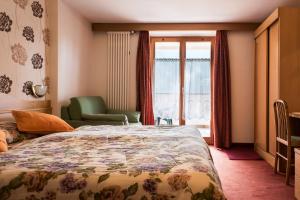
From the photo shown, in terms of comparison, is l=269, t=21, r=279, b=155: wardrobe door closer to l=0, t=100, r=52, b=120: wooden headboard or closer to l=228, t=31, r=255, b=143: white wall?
l=228, t=31, r=255, b=143: white wall

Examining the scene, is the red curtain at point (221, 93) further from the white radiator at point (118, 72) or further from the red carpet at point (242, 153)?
the white radiator at point (118, 72)

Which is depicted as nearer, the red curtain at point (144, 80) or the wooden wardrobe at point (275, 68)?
the wooden wardrobe at point (275, 68)

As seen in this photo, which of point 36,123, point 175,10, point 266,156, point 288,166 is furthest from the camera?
point 175,10

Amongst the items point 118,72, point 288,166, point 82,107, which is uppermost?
point 118,72

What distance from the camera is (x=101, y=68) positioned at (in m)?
5.60

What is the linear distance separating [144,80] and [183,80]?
768mm

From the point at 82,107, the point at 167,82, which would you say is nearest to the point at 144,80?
the point at 167,82

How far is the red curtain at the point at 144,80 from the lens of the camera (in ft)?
17.8

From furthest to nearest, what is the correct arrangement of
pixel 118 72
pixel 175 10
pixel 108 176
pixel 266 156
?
pixel 118 72 < pixel 175 10 < pixel 266 156 < pixel 108 176

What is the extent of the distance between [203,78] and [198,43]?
Result: 2.23ft

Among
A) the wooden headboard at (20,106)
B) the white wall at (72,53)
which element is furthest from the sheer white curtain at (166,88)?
the wooden headboard at (20,106)

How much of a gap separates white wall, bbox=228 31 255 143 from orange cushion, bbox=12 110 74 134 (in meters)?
3.57

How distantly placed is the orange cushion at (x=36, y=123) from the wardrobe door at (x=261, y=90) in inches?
116

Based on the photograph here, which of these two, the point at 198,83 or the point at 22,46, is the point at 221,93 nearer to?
the point at 198,83
